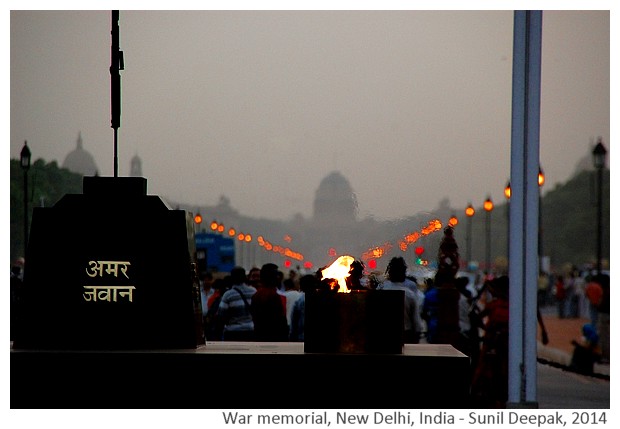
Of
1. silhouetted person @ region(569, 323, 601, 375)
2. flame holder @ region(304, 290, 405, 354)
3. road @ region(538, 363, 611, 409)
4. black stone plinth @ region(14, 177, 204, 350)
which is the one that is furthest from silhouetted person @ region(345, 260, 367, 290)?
silhouetted person @ region(569, 323, 601, 375)

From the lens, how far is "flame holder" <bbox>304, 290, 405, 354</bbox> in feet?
29.0

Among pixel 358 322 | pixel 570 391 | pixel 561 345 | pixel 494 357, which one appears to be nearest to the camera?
pixel 358 322

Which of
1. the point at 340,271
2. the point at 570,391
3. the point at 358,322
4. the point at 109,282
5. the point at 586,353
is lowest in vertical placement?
the point at 570,391

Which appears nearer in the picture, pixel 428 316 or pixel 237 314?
pixel 237 314

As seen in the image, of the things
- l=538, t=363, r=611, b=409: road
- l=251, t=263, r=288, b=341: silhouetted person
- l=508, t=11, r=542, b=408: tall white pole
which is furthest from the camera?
l=538, t=363, r=611, b=409: road

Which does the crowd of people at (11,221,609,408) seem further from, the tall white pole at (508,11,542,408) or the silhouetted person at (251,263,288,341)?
the tall white pole at (508,11,542,408)

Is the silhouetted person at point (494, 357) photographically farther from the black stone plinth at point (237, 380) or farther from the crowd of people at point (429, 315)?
the black stone plinth at point (237, 380)

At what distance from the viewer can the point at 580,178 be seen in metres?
163

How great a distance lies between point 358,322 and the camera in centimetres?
886

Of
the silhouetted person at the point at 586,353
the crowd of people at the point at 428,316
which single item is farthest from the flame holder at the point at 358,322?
the silhouetted person at the point at 586,353

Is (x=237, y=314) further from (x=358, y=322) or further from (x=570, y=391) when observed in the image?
(x=358, y=322)

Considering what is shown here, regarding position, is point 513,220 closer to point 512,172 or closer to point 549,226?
point 512,172

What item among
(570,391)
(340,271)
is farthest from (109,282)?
(570,391)
